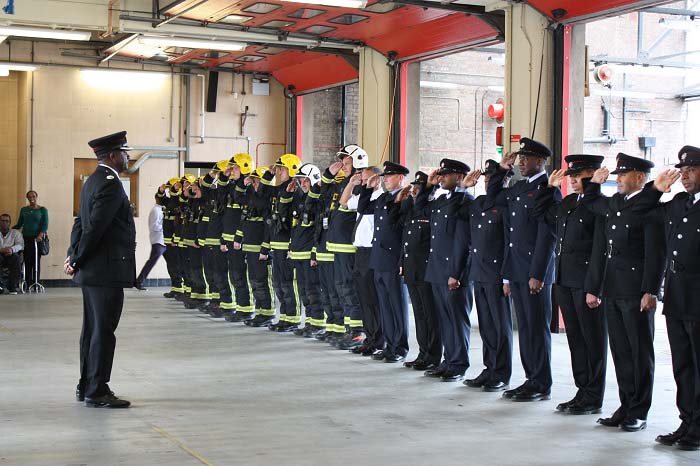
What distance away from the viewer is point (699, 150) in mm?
5914

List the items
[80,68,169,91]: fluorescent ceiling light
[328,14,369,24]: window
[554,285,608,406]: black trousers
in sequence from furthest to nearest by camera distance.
A: [80,68,169,91]: fluorescent ceiling light, [328,14,369,24]: window, [554,285,608,406]: black trousers

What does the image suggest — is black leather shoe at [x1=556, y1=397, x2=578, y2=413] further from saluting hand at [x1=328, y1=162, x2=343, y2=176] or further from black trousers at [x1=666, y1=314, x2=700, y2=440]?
saluting hand at [x1=328, y1=162, x2=343, y2=176]

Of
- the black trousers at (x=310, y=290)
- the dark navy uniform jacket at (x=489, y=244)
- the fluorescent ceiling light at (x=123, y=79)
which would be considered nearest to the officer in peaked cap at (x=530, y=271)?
the dark navy uniform jacket at (x=489, y=244)

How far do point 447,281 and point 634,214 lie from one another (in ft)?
7.98

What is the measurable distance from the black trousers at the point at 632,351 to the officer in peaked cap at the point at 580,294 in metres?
0.32

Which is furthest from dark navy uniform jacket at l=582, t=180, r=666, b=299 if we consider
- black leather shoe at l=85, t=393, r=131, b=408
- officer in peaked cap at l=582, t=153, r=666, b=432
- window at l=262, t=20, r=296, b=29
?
window at l=262, t=20, r=296, b=29

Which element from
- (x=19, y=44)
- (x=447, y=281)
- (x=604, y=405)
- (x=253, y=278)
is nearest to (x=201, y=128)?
(x=19, y=44)

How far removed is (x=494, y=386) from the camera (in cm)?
800

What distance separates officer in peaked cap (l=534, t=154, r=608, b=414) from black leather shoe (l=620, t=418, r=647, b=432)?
1.84 feet

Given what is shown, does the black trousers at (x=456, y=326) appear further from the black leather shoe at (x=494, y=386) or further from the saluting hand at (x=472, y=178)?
the saluting hand at (x=472, y=178)

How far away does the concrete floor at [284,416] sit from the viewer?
567 centimetres

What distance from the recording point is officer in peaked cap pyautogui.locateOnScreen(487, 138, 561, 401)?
7.55 meters

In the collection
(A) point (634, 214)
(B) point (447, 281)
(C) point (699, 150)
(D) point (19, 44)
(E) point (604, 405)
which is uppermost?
(D) point (19, 44)

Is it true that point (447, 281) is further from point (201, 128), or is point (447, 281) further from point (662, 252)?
point (201, 128)
